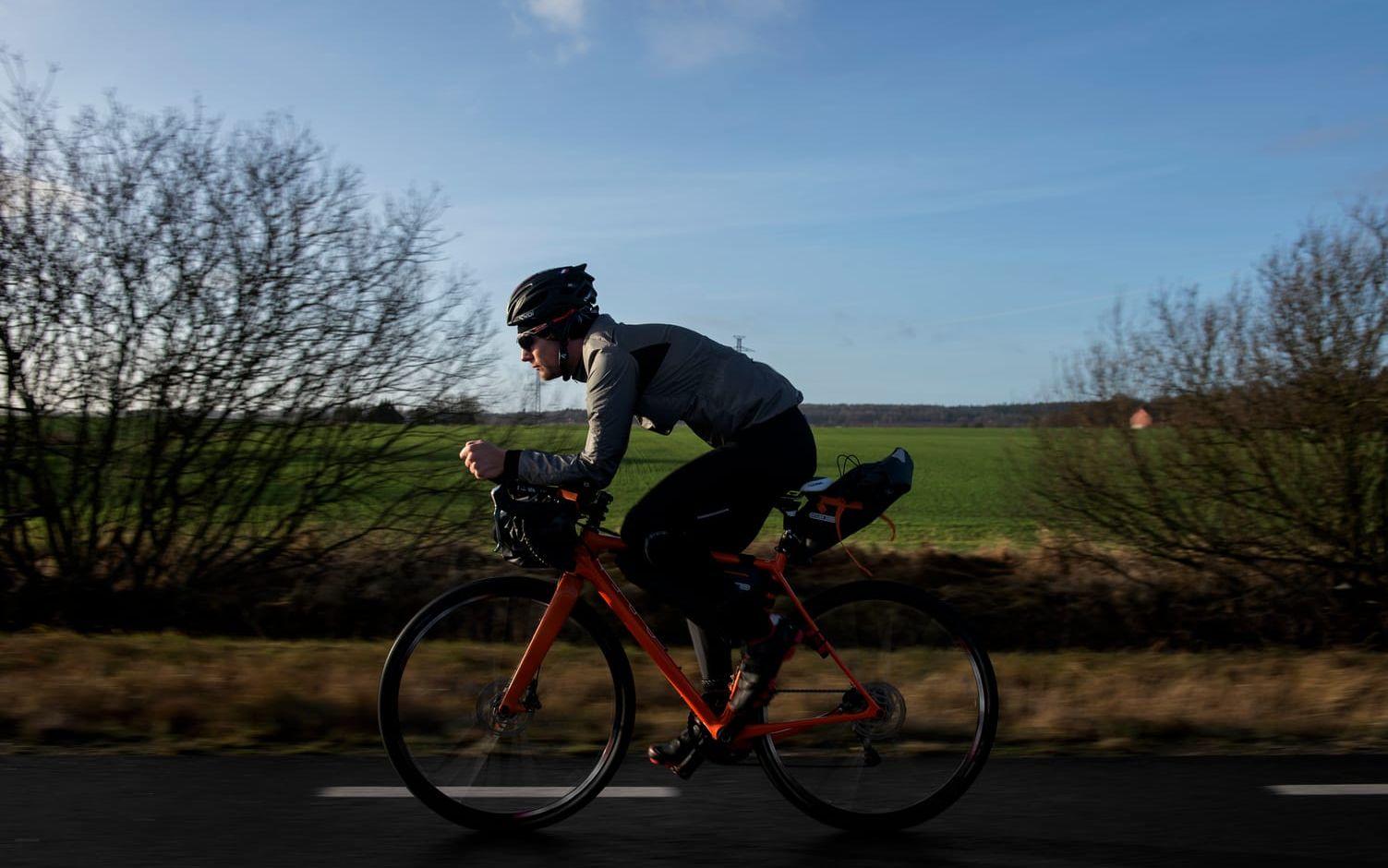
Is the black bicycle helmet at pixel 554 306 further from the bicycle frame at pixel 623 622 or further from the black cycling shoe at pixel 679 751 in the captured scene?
the black cycling shoe at pixel 679 751

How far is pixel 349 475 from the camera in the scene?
9.92 m

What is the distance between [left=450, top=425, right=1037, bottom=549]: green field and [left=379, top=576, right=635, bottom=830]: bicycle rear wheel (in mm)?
6234

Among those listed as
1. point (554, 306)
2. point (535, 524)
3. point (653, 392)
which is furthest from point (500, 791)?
point (554, 306)

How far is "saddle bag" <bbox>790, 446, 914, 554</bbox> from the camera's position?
403 centimetres

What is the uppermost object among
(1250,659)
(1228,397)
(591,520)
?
(1228,397)

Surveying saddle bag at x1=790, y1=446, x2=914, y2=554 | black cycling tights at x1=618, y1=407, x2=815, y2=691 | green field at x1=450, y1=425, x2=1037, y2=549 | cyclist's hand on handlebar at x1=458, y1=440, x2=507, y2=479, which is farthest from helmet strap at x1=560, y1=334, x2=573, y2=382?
green field at x1=450, y1=425, x2=1037, y2=549

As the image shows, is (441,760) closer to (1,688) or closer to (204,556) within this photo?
(1,688)

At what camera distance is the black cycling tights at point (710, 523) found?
4.01 meters

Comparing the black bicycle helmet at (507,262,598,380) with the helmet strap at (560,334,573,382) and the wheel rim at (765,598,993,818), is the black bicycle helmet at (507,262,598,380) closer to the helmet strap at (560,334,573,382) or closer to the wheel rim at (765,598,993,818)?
the helmet strap at (560,334,573,382)

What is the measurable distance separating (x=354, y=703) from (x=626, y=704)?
2.02 metres

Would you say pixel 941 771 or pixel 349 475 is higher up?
pixel 349 475

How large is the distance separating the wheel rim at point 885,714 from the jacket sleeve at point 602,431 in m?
1.00

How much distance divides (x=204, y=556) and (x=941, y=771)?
7.60 meters

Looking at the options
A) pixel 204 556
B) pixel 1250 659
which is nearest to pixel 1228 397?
pixel 1250 659
